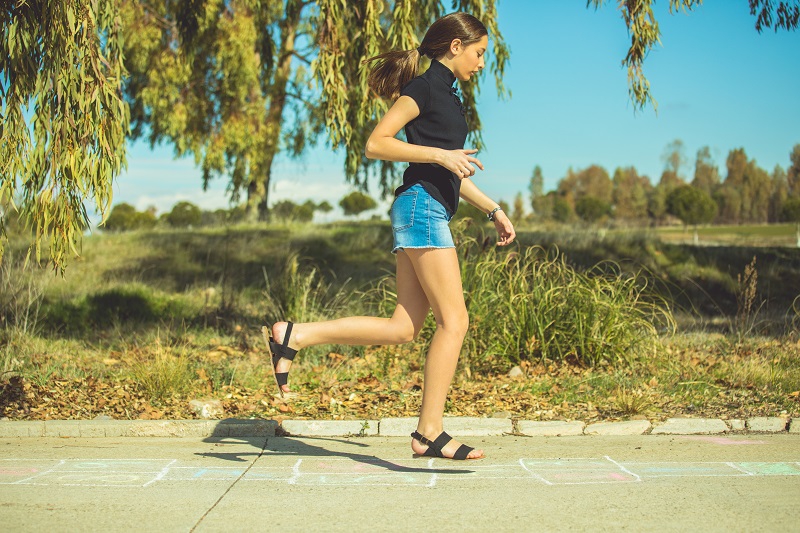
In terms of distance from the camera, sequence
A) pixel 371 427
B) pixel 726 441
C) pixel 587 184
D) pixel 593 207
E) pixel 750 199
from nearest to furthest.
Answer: pixel 726 441
pixel 371 427
pixel 593 207
pixel 750 199
pixel 587 184

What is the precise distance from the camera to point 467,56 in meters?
4.64

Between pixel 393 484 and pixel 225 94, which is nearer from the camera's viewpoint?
pixel 393 484

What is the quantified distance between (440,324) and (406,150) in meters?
0.95

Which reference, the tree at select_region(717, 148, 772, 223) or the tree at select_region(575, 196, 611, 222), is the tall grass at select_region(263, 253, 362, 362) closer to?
the tree at select_region(575, 196, 611, 222)

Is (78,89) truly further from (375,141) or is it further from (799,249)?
(799,249)

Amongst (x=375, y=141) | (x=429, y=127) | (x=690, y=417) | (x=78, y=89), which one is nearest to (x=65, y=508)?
(x=375, y=141)

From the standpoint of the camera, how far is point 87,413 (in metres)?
6.71

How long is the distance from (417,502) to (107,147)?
3.29 meters

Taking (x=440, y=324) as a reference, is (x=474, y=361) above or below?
below

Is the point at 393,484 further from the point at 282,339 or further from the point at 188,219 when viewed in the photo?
the point at 188,219

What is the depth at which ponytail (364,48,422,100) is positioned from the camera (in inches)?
187

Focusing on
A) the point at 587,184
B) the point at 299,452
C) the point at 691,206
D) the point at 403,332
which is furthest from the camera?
the point at 587,184

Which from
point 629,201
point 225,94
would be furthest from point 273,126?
point 629,201

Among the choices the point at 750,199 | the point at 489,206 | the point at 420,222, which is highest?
the point at 750,199
